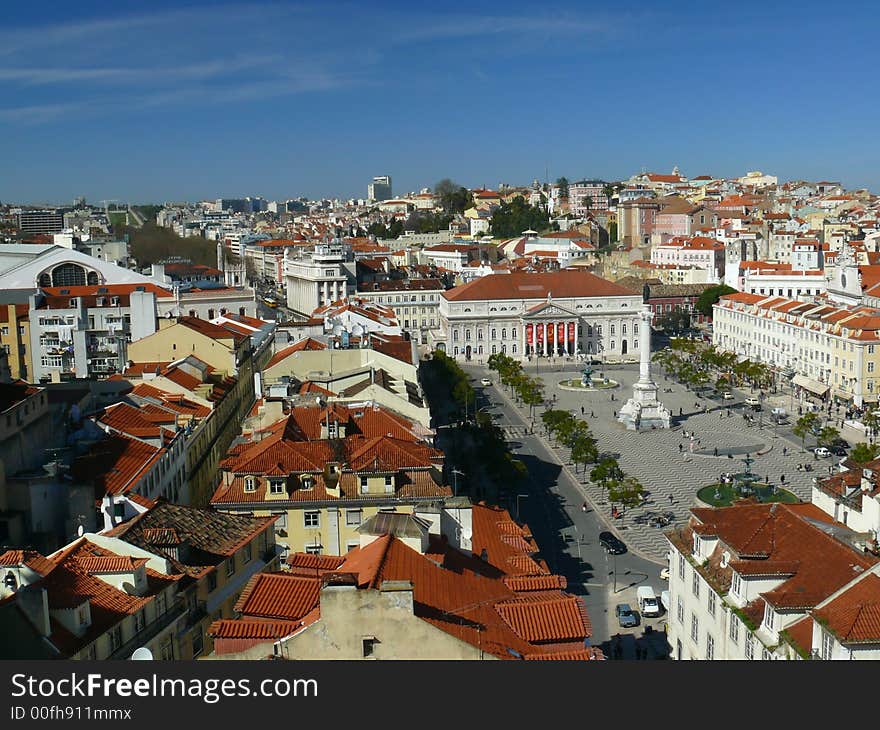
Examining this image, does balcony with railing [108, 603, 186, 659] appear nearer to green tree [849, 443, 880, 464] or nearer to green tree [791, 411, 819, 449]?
green tree [849, 443, 880, 464]

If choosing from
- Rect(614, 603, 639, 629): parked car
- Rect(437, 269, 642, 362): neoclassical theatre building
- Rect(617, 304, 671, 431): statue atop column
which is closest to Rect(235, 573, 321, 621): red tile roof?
Rect(614, 603, 639, 629): parked car

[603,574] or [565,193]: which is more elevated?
[565,193]

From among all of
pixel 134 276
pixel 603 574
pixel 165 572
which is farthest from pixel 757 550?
pixel 134 276

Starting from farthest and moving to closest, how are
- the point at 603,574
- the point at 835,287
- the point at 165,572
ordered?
the point at 835,287 < the point at 603,574 < the point at 165,572

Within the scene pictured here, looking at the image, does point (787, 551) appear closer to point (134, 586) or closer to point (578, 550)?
point (134, 586)

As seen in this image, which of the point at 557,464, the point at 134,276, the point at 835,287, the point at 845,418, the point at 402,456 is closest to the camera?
the point at 402,456

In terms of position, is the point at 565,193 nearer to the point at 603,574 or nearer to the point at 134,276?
the point at 134,276
